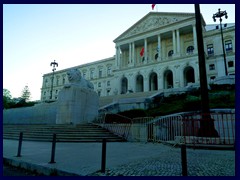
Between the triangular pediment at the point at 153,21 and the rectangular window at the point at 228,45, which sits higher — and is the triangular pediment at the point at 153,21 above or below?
above

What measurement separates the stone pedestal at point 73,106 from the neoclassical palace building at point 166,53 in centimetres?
2538

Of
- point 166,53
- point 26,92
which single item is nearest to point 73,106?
point 166,53

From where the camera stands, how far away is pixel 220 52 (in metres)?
45.8

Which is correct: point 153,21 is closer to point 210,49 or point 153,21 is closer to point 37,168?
point 210,49

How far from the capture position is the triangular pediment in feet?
157

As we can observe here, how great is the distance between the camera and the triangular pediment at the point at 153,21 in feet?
157

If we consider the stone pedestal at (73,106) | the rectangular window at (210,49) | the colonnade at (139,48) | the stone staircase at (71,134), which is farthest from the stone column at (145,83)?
the stone staircase at (71,134)

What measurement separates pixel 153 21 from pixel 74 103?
42.1 meters

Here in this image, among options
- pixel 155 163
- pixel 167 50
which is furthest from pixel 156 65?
pixel 155 163

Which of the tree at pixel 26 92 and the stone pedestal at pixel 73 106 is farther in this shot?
the tree at pixel 26 92

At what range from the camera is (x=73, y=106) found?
53.2 feet

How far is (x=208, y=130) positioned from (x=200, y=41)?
14.9 ft

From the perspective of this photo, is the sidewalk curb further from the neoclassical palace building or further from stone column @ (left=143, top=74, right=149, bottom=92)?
stone column @ (left=143, top=74, right=149, bottom=92)

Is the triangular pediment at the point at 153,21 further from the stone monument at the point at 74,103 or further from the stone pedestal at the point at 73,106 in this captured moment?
the stone pedestal at the point at 73,106
